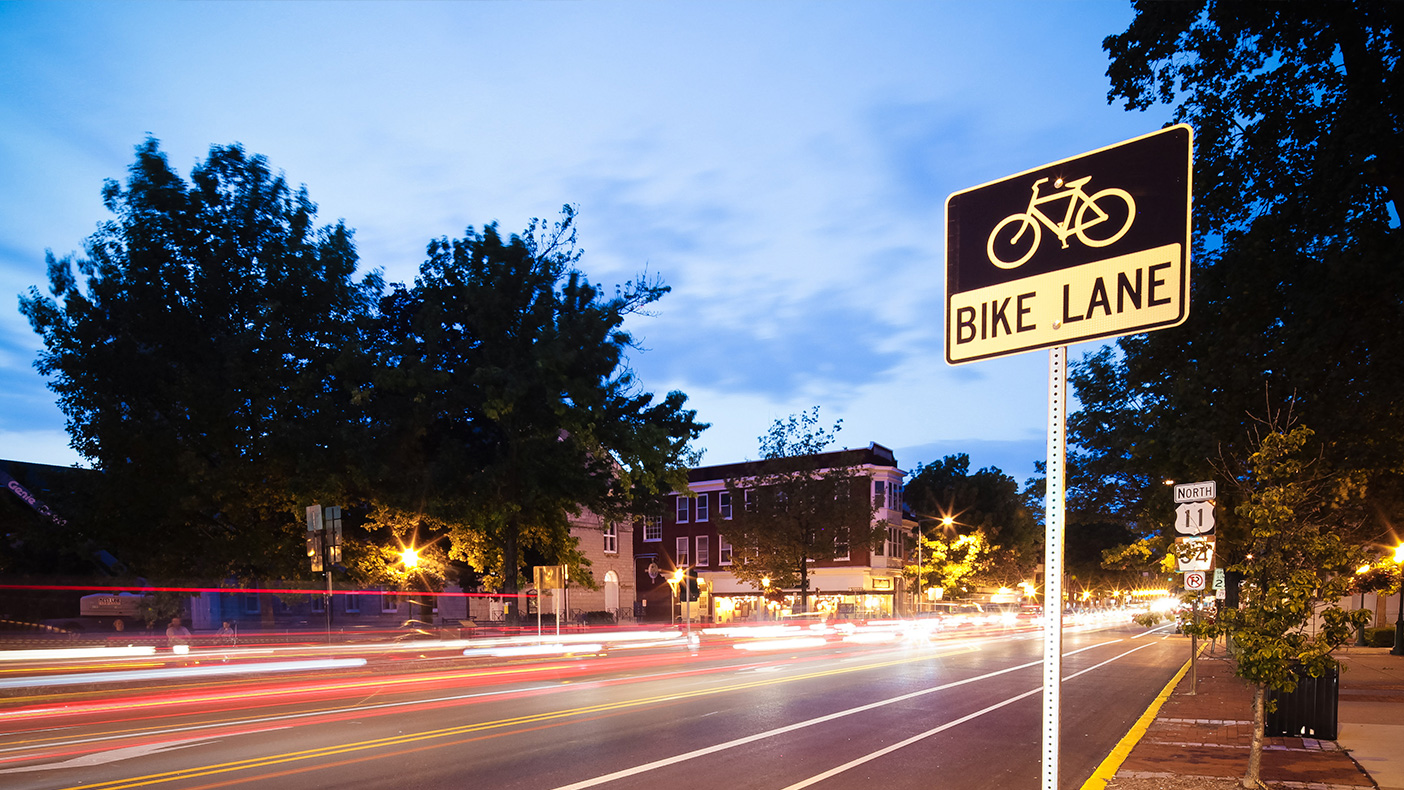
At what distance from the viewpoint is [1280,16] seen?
1577cm

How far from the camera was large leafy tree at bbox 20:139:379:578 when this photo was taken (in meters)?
29.9

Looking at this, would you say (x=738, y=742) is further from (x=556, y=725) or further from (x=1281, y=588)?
(x=1281, y=588)

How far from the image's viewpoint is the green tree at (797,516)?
5381 cm

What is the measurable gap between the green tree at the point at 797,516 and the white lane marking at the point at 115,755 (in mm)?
42457

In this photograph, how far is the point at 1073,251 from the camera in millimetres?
3256

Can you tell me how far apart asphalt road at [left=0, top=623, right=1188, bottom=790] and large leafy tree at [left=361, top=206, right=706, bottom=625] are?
6.58 m

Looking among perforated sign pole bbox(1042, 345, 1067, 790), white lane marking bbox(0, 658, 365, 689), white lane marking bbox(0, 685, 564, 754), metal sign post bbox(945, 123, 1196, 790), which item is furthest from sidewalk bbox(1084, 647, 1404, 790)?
white lane marking bbox(0, 658, 365, 689)

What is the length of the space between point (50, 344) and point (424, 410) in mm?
12729

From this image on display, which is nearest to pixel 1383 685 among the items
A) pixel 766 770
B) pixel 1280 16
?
pixel 1280 16

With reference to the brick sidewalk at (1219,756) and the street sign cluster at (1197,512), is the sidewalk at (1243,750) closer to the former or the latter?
the brick sidewalk at (1219,756)

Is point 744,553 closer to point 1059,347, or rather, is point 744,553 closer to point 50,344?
point 50,344

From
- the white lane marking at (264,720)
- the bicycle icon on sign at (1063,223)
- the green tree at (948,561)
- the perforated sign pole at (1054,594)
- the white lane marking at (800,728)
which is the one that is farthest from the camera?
the green tree at (948,561)

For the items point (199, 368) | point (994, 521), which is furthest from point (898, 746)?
point (994, 521)

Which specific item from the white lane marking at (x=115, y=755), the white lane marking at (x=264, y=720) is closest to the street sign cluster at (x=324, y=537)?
the white lane marking at (x=264, y=720)
